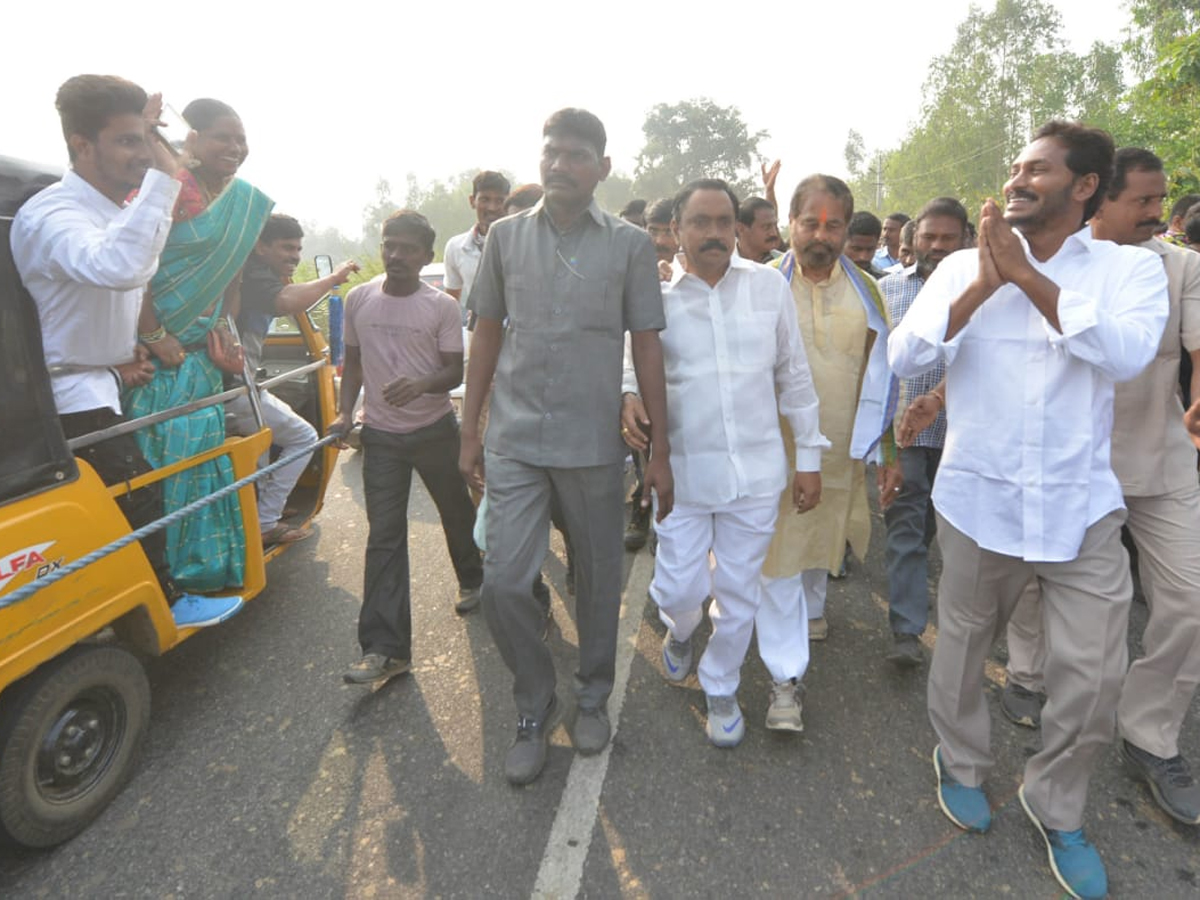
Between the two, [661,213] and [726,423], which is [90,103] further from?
[661,213]

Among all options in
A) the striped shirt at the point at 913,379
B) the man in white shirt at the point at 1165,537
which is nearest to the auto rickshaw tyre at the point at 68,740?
the striped shirt at the point at 913,379

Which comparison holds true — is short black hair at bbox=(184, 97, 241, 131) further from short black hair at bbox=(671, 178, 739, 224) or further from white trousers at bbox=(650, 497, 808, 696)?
white trousers at bbox=(650, 497, 808, 696)

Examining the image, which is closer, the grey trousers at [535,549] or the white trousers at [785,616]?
the grey trousers at [535,549]

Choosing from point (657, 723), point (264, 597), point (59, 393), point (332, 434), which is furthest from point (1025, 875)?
point (264, 597)

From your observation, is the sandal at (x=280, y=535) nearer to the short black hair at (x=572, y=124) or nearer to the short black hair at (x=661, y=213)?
the short black hair at (x=572, y=124)

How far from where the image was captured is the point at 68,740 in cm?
233

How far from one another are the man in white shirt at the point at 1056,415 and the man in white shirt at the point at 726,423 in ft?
1.73

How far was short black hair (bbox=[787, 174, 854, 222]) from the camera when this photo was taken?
275 centimetres

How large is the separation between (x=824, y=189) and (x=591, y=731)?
7.44ft

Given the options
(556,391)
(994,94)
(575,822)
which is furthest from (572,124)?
(994,94)

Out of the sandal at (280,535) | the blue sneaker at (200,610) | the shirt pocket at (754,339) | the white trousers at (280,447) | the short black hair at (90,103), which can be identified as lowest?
the sandal at (280,535)

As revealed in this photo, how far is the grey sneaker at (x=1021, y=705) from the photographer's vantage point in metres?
2.76

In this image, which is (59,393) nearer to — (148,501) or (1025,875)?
(148,501)

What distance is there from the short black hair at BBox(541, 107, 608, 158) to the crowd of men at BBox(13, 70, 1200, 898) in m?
0.01
